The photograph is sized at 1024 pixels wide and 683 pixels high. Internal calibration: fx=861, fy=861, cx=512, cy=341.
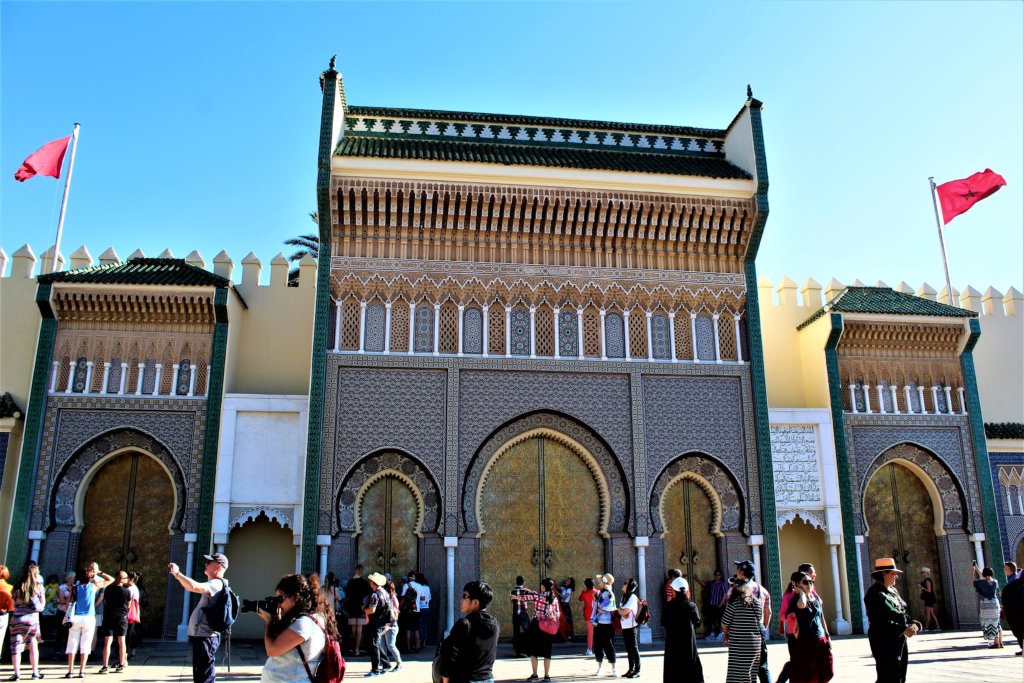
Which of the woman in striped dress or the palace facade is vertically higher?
the palace facade

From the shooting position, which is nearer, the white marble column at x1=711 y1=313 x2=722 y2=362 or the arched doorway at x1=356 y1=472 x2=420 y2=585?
the arched doorway at x1=356 y1=472 x2=420 y2=585

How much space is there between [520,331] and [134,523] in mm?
6573

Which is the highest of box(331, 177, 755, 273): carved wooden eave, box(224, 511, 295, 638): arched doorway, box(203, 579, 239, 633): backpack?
box(331, 177, 755, 273): carved wooden eave

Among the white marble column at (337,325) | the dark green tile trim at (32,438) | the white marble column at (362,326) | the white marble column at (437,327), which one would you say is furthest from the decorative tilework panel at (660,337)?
the dark green tile trim at (32,438)

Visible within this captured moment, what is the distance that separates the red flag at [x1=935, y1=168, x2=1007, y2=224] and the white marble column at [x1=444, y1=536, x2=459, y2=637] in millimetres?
11282

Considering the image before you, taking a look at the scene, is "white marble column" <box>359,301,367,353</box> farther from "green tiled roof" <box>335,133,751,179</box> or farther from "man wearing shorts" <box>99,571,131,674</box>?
"man wearing shorts" <box>99,571,131,674</box>

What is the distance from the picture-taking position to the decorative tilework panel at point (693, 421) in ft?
44.1

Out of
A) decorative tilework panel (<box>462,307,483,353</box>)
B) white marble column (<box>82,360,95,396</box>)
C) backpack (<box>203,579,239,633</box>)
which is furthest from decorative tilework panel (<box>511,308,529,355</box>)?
backpack (<box>203,579,239,633</box>)

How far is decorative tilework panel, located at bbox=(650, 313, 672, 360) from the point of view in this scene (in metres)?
13.9

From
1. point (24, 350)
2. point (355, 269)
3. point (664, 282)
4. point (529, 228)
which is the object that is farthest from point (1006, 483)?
point (24, 350)

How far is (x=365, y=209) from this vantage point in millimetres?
13492

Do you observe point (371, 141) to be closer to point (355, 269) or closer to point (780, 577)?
point (355, 269)

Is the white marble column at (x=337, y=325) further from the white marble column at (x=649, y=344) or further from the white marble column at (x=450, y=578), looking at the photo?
the white marble column at (x=649, y=344)

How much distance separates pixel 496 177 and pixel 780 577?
25.0 feet
